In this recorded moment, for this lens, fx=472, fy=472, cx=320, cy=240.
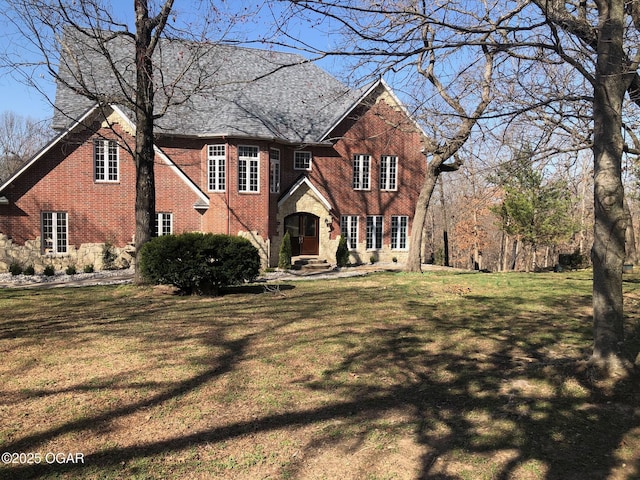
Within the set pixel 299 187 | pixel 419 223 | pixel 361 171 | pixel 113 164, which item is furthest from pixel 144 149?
pixel 361 171

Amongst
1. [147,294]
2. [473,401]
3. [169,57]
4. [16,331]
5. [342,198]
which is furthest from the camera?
[342,198]

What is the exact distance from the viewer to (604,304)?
18.1 feet

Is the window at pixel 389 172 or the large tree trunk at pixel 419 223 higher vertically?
the window at pixel 389 172

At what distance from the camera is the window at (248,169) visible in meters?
22.2

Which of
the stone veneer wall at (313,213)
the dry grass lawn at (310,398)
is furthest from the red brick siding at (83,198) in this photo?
the dry grass lawn at (310,398)

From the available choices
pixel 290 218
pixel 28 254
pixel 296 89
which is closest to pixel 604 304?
pixel 290 218

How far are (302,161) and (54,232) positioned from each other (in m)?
12.1

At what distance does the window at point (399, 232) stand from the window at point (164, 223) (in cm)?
1214

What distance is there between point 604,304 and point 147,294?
34.1 feet

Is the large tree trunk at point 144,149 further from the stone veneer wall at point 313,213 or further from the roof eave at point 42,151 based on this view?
the stone veneer wall at point 313,213

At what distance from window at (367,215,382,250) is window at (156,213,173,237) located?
34.9 ft

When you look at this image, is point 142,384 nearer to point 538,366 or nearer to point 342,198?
point 538,366

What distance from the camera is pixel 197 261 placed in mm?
11688

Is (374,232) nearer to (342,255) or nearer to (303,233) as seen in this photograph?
(342,255)
